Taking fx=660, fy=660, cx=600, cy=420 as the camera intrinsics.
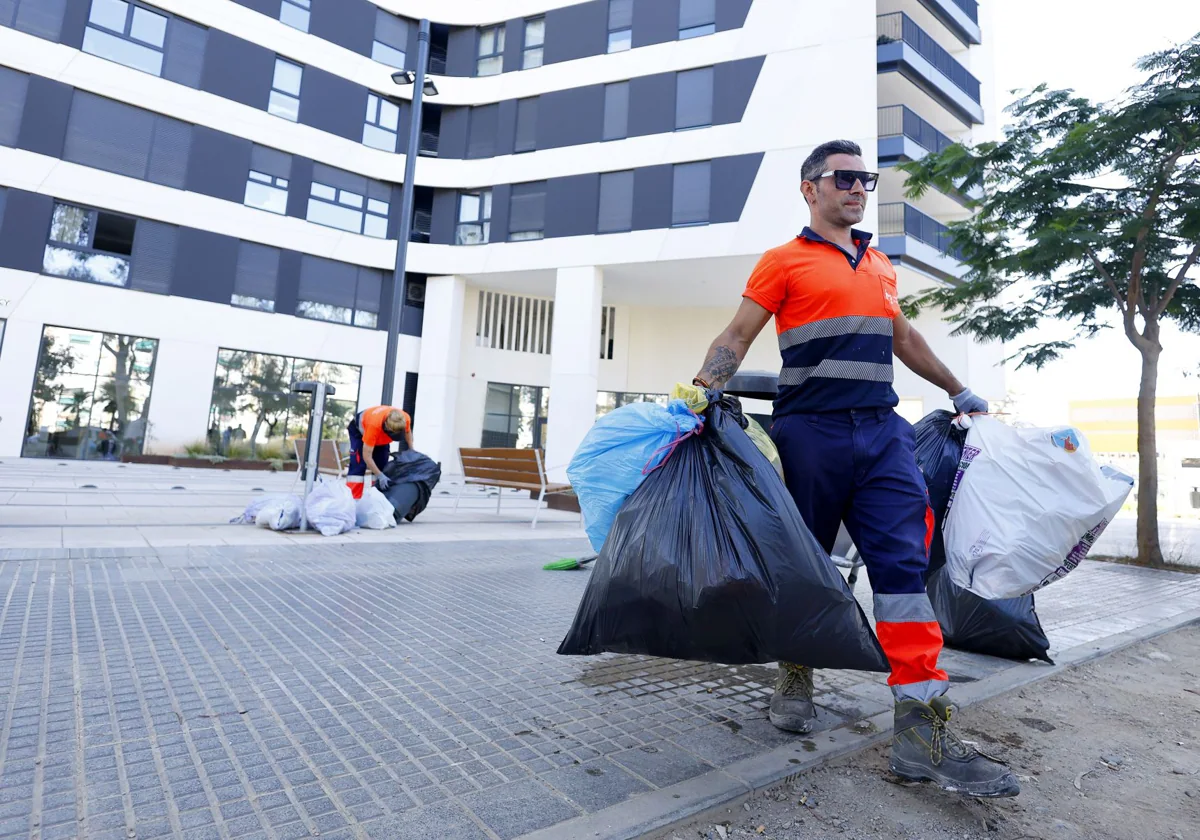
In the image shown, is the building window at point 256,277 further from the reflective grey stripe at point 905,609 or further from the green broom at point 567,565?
the reflective grey stripe at point 905,609

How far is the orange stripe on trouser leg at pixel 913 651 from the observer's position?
2105 mm

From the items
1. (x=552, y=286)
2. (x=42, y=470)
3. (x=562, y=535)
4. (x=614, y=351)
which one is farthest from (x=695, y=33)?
(x=42, y=470)

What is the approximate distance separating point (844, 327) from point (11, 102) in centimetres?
2053

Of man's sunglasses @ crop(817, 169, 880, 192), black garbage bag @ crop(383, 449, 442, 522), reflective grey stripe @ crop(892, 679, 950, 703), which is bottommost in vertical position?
reflective grey stripe @ crop(892, 679, 950, 703)

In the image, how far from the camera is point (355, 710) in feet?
7.80

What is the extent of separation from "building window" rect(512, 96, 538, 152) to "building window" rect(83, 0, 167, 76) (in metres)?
9.47

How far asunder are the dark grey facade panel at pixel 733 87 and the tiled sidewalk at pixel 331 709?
1665 cm

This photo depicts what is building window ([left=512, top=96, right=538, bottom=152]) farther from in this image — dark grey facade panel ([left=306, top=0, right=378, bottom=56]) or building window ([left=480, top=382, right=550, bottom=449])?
building window ([left=480, top=382, right=550, bottom=449])

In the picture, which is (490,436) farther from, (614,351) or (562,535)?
(562,535)

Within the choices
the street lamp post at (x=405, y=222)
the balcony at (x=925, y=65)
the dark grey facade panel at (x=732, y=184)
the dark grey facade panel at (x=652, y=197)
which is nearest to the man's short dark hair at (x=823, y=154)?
the street lamp post at (x=405, y=222)

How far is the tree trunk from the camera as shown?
7.75m

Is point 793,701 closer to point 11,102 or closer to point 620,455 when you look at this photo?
point 620,455

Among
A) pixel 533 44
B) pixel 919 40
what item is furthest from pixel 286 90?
pixel 919 40

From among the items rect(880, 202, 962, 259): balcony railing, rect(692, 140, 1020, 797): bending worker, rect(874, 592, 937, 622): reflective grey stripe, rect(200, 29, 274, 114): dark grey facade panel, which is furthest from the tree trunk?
rect(200, 29, 274, 114): dark grey facade panel
